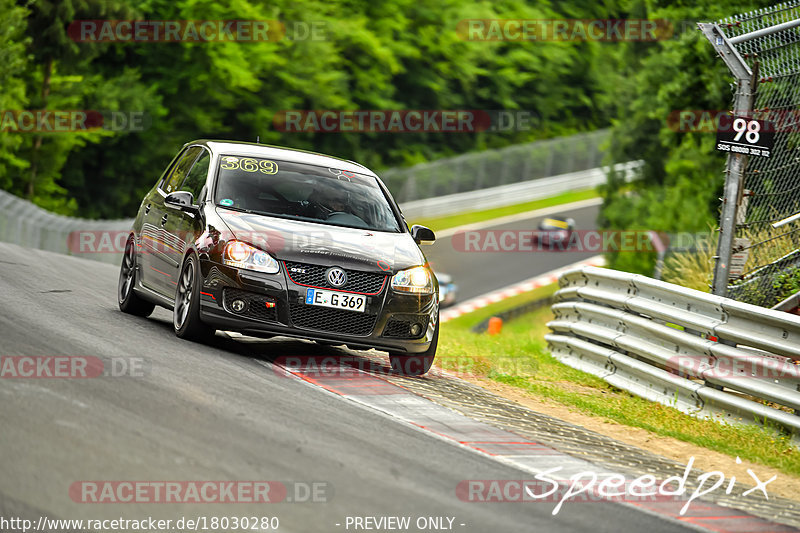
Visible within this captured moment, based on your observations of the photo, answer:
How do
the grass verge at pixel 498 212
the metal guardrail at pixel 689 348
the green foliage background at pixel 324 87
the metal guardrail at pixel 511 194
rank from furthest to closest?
1. the metal guardrail at pixel 511 194
2. the grass verge at pixel 498 212
3. the green foliage background at pixel 324 87
4. the metal guardrail at pixel 689 348

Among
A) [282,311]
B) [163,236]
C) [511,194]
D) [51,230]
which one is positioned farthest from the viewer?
[511,194]

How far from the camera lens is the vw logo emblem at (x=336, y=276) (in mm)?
9047

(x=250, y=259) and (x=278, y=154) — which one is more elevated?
(x=278, y=154)

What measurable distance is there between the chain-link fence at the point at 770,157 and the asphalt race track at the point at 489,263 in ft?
97.3

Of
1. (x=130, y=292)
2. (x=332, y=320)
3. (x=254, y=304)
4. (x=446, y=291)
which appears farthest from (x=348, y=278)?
(x=446, y=291)

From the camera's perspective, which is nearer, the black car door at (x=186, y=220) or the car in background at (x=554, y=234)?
the black car door at (x=186, y=220)

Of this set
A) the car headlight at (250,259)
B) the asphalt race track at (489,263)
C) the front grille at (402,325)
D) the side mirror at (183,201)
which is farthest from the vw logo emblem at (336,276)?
the asphalt race track at (489,263)

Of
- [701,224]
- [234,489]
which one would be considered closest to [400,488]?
[234,489]

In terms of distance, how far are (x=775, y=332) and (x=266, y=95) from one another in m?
44.7

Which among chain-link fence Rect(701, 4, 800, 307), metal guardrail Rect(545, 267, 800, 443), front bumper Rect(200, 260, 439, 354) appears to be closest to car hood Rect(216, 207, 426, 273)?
front bumper Rect(200, 260, 439, 354)

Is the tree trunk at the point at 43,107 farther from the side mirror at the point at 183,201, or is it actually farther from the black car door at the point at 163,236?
the side mirror at the point at 183,201

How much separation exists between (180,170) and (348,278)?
9.88 ft

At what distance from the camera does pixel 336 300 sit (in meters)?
9.05

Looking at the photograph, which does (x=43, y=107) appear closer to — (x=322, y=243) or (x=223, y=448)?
(x=322, y=243)
